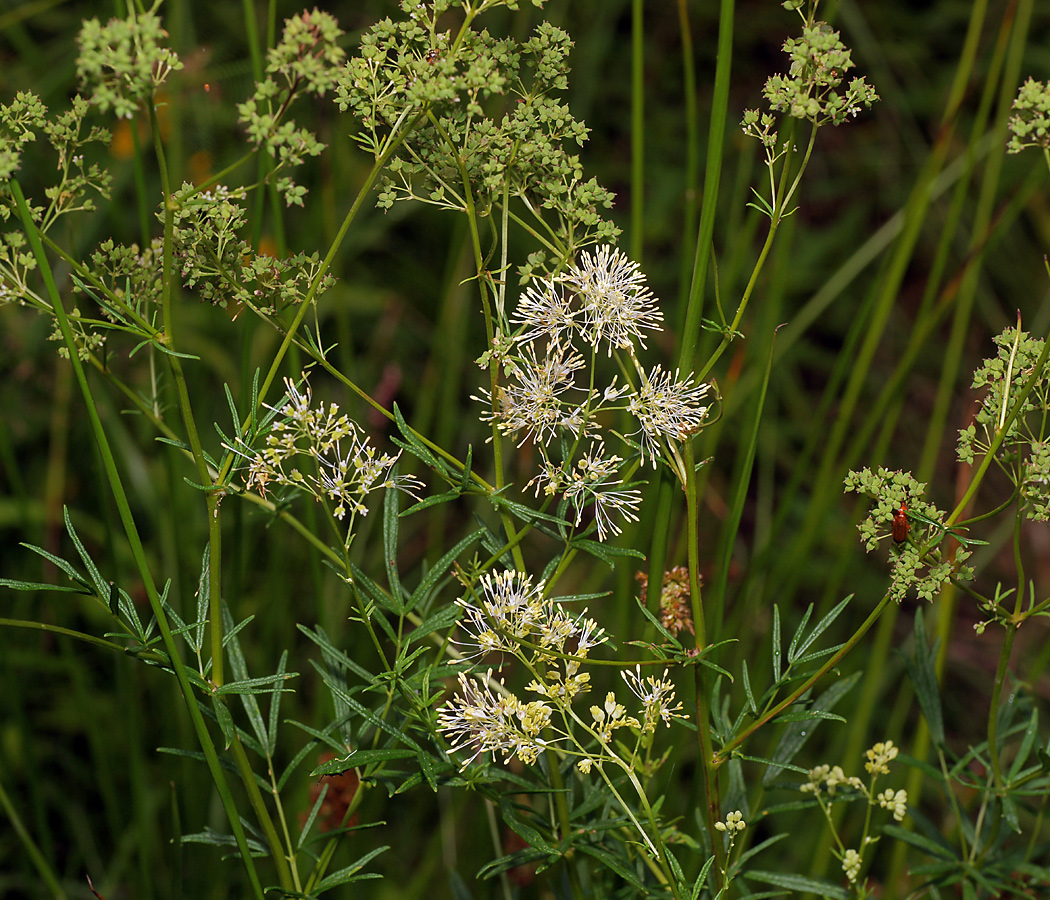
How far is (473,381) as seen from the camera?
2656 millimetres

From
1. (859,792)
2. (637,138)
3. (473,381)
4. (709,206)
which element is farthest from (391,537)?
(473,381)

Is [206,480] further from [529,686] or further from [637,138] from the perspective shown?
[637,138]

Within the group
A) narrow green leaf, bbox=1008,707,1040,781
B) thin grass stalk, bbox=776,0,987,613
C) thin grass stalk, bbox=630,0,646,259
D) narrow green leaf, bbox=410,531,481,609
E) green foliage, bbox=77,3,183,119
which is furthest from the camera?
thin grass stalk, bbox=776,0,987,613

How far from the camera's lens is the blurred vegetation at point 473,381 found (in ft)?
4.49

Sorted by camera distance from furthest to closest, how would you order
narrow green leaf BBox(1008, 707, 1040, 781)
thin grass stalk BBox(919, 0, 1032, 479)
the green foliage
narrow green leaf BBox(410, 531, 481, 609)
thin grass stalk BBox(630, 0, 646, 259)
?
thin grass stalk BBox(919, 0, 1032, 479)
thin grass stalk BBox(630, 0, 646, 259)
narrow green leaf BBox(1008, 707, 1040, 781)
narrow green leaf BBox(410, 531, 481, 609)
the green foliage

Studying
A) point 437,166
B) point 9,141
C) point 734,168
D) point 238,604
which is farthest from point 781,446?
point 9,141

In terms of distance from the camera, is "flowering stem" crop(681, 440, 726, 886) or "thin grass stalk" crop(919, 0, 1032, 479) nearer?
"flowering stem" crop(681, 440, 726, 886)

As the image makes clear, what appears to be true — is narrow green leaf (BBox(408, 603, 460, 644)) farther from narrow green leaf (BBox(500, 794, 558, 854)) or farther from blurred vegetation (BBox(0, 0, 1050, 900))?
blurred vegetation (BBox(0, 0, 1050, 900))

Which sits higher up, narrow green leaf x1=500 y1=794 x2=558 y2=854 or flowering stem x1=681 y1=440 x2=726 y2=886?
flowering stem x1=681 y1=440 x2=726 y2=886

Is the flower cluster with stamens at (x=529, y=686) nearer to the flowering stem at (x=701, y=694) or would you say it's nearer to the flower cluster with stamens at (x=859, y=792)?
the flowering stem at (x=701, y=694)

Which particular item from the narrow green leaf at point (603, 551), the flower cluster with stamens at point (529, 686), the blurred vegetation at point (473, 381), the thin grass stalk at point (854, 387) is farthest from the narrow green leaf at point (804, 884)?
the thin grass stalk at point (854, 387)

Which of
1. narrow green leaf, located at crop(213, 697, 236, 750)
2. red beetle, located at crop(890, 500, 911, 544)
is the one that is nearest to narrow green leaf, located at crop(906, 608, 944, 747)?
red beetle, located at crop(890, 500, 911, 544)

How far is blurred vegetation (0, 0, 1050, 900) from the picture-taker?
1.37 metres

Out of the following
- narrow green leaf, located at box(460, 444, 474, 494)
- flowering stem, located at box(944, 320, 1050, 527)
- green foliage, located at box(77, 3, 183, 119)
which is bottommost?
narrow green leaf, located at box(460, 444, 474, 494)
